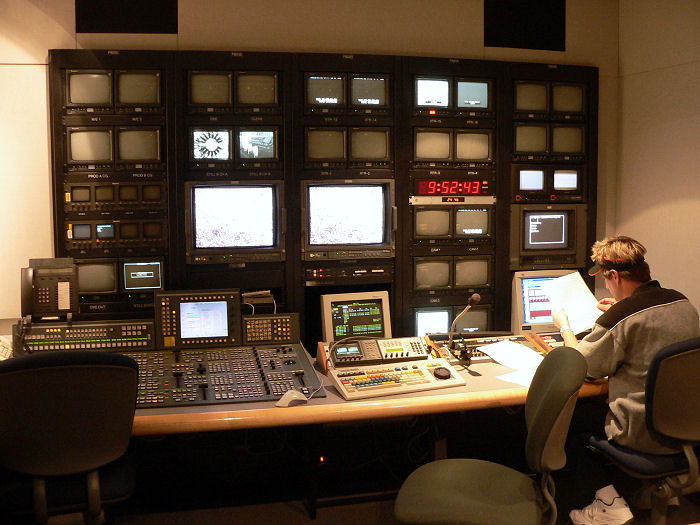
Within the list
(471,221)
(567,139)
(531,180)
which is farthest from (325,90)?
(567,139)

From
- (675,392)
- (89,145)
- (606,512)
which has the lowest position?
(606,512)

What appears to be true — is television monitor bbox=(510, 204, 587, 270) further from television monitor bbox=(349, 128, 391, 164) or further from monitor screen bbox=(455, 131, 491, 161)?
television monitor bbox=(349, 128, 391, 164)

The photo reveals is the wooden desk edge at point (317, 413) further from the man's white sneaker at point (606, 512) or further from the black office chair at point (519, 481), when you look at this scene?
the man's white sneaker at point (606, 512)

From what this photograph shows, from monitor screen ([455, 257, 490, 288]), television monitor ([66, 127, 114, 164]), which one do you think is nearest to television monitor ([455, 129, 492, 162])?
monitor screen ([455, 257, 490, 288])

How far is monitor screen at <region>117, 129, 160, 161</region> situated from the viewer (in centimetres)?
319

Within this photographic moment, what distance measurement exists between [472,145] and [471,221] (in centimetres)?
43

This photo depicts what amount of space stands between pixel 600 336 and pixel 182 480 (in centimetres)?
206

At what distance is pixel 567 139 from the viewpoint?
368cm

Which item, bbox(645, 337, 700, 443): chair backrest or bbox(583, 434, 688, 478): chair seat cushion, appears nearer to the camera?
bbox(645, 337, 700, 443): chair backrest

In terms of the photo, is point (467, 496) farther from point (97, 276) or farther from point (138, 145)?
point (138, 145)

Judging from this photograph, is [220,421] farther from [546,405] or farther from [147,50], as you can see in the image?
[147,50]

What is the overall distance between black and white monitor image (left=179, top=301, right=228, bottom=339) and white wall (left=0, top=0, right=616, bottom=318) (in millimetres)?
915

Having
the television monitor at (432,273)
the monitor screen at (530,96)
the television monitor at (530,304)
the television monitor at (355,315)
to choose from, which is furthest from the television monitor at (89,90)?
the television monitor at (530,304)

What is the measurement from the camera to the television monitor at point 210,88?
320cm
